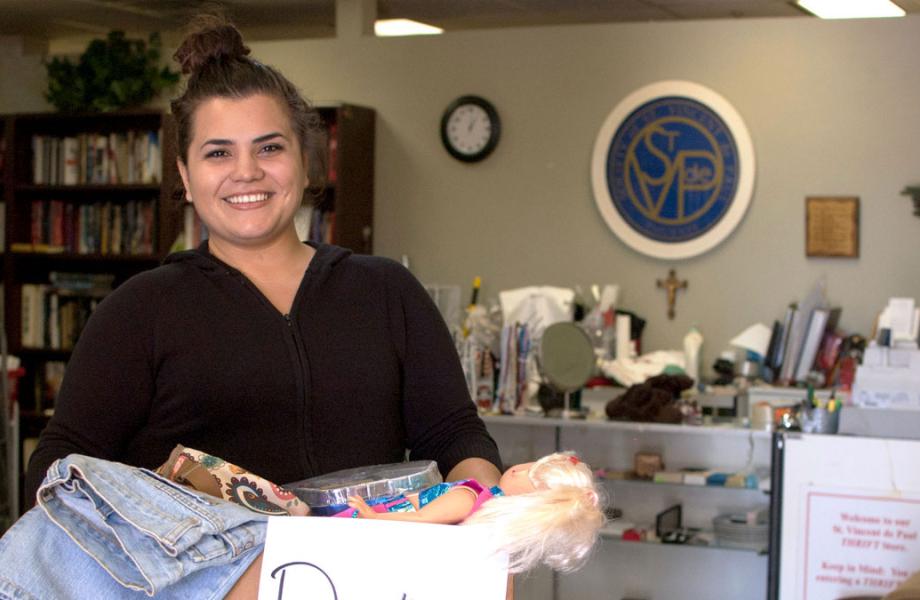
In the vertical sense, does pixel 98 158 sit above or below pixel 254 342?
above

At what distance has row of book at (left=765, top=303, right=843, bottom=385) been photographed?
18.9 feet

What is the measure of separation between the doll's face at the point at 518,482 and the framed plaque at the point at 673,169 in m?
4.93

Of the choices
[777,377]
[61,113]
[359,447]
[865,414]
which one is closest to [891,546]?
[865,414]

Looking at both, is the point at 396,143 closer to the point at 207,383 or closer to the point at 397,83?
the point at 397,83

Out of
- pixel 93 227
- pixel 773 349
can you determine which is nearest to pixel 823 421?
pixel 773 349

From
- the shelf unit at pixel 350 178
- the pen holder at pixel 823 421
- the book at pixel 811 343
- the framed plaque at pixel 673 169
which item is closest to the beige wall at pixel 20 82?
the shelf unit at pixel 350 178

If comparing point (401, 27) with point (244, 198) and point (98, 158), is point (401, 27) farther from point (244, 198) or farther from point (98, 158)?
point (244, 198)

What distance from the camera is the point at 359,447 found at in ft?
5.52

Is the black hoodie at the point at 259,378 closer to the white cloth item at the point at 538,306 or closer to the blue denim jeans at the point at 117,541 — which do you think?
the blue denim jeans at the point at 117,541

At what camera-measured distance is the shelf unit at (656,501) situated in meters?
4.96

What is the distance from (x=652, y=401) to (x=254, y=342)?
11.8 ft

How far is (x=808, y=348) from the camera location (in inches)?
227

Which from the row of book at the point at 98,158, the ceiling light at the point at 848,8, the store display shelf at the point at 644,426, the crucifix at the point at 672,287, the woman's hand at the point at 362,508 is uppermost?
the ceiling light at the point at 848,8

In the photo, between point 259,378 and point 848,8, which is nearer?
point 259,378
